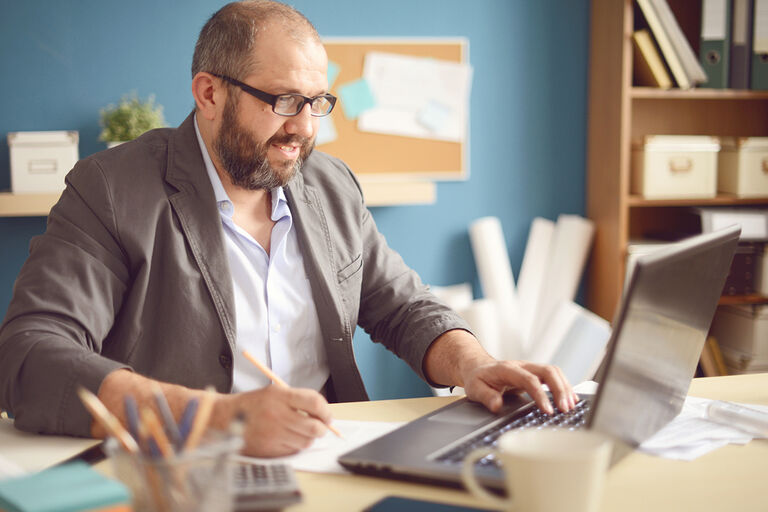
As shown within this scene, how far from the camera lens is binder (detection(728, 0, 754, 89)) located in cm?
278

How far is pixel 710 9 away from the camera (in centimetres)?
278

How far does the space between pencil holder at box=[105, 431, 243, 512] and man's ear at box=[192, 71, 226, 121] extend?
0.98m

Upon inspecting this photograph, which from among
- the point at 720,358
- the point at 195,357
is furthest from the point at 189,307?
the point at 720,358

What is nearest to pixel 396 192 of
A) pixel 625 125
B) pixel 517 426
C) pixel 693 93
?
pixel 625 125

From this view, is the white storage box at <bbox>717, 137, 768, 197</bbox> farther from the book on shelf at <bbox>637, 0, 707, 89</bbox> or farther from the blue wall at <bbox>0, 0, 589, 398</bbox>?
the blue wall at <bbox>0, 0, 589, 398</bbox>

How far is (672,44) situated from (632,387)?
225cm

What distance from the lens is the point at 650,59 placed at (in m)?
2.78

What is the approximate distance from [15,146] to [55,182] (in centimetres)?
17

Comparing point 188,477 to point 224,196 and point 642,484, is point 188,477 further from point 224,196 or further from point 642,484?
point 224,196

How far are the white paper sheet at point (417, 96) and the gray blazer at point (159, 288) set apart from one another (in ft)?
4.19

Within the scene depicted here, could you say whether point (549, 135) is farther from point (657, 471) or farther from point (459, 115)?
point (657, 471)

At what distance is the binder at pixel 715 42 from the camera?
109 inches

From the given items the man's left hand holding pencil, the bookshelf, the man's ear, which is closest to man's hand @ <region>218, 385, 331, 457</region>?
the man's left hand holding pencil

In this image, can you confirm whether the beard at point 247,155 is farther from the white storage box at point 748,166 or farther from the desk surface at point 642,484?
the white storage box at point 748,166
